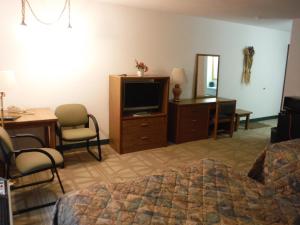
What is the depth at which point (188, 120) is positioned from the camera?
183 inches

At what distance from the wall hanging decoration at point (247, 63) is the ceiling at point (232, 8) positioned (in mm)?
952

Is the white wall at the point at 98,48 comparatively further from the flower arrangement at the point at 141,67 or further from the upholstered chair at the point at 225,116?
the upholstered chair at the point at 225,116

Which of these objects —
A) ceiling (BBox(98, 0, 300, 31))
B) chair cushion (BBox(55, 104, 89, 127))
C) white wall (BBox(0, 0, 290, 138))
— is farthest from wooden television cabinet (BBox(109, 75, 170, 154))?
ceiling (BBox(98, 0, 300, 31))

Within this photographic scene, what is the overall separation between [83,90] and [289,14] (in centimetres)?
379

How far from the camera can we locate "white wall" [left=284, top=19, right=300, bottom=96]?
15.8 feet

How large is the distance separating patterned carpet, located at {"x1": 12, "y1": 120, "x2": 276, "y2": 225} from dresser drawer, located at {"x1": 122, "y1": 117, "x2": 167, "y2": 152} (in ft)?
0.42

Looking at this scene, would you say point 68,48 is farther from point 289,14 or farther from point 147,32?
point 289,14

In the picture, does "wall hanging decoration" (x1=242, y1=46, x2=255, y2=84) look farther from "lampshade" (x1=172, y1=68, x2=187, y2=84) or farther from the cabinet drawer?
the cabinet drawer

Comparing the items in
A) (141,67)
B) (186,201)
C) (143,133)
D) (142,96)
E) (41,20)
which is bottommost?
(143,133)

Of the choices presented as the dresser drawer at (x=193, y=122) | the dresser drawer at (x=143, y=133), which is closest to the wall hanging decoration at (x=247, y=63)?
the dresser drawer at (x=193, y=122)

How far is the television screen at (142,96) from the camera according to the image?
13.5 ft

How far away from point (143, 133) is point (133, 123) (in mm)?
273

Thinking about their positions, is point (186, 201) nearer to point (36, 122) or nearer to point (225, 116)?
point (36, 122)

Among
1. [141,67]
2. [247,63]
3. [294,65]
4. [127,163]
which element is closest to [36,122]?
[127,163]
